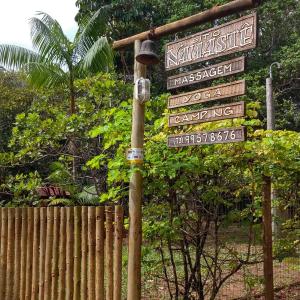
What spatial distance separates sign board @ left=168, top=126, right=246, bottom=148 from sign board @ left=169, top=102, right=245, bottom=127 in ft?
0.34

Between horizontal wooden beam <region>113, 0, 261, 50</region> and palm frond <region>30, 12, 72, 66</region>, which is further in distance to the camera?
palm frond <region>30, 12, 72, 66</region>

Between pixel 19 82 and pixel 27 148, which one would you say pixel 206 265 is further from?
pixel 19 82

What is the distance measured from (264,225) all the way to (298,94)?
61.7 ft

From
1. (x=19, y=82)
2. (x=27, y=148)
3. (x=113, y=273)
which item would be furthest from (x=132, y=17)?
(x=113, y=273)

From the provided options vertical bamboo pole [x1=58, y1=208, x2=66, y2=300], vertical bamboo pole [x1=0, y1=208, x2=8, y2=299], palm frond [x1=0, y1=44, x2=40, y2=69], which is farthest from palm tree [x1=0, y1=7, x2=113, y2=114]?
vertical bamboo pole [x1=58, y1=208, x2=66, y2=300]

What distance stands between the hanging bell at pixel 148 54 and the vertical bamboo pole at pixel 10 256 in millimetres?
2392

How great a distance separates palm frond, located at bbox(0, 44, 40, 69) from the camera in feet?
43.9

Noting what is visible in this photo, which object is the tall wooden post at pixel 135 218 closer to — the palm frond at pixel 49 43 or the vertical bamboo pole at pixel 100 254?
the vertical bamboo pole at pixel 100 254

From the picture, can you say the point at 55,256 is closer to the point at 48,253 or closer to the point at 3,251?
the point at 48,253

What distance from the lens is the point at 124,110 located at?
16.4 ft

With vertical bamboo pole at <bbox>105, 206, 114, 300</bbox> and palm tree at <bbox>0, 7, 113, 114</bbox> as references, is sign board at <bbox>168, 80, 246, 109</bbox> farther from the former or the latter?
palm tree at <bbox>0, 7, 113, 114</bbox>

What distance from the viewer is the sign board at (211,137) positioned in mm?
3605

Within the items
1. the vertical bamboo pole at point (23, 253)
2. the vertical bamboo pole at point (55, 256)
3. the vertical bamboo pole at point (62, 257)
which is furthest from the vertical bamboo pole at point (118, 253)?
the vertical bamboo pole at point (23, 253)

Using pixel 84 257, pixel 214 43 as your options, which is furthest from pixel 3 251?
pixel 214 43
